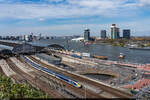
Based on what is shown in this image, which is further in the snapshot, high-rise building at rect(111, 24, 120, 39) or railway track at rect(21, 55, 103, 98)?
high-rise building at rect(111, 24, 120, 39)

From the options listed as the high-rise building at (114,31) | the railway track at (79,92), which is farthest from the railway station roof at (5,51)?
the high-rise building at (114,31)

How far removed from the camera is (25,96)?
17859 millimetres

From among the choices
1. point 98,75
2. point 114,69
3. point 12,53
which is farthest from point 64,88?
point 12,53

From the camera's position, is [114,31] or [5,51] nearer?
[5,51]

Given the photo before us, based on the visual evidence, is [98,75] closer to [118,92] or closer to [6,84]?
[118,92]

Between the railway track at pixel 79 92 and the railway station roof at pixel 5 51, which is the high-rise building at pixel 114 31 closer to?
the railway station roof at pixel 5 51

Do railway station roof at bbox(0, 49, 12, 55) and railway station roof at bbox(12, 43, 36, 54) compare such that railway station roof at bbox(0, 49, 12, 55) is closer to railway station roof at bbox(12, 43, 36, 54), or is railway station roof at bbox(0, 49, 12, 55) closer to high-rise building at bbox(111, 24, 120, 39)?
railway station roof at bbox(12, 43, 36, 54)

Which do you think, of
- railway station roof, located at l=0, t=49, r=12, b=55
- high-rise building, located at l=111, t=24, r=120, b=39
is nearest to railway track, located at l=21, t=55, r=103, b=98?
railway station roof, located at l=0, t=49, r=12, b=55

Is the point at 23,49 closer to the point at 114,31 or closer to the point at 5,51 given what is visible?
the point at 5,51

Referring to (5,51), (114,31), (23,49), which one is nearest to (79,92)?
(5,51)

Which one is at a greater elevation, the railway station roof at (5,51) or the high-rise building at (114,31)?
the high-rise building at (114,31)

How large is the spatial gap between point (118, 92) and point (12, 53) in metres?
49.4

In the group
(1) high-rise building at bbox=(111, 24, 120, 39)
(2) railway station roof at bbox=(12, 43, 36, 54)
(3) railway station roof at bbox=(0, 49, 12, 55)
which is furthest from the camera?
(1) high-rise building at bbox=(111, 24, 120, 39)

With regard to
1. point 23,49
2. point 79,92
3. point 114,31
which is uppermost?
point 114,31
